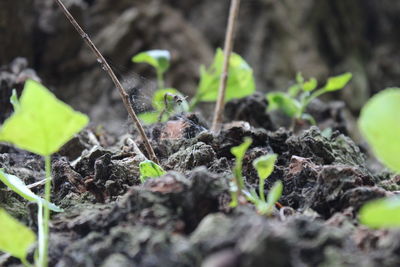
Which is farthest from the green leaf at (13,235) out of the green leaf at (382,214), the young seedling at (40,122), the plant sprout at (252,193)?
the green leaf at (382,214)

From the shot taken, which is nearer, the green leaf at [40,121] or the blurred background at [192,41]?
the green leaf at [40,121]

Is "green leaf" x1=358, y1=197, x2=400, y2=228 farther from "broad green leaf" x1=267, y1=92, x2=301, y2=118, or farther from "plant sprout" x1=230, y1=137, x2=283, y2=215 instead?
"broad green leaf" x1=267, y1=92, x2=301, y2=118

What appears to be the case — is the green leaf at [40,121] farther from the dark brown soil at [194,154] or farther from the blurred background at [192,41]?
the blurred background at [192,41]

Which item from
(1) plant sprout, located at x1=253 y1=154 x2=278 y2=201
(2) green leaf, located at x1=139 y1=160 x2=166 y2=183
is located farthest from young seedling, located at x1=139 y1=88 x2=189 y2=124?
(1) plant sprout, located at x1=253 y1=154 x2=278 y2=201

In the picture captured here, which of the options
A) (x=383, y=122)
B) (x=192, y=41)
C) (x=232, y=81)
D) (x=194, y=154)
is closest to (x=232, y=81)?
(x=232, y=81)

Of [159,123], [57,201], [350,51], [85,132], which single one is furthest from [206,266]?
[350,51]

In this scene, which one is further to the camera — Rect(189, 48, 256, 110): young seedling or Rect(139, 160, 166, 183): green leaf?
Rect(189, 48, 256, 110): young seedling

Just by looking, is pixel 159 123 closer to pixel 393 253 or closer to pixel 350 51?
pixel 393 253
